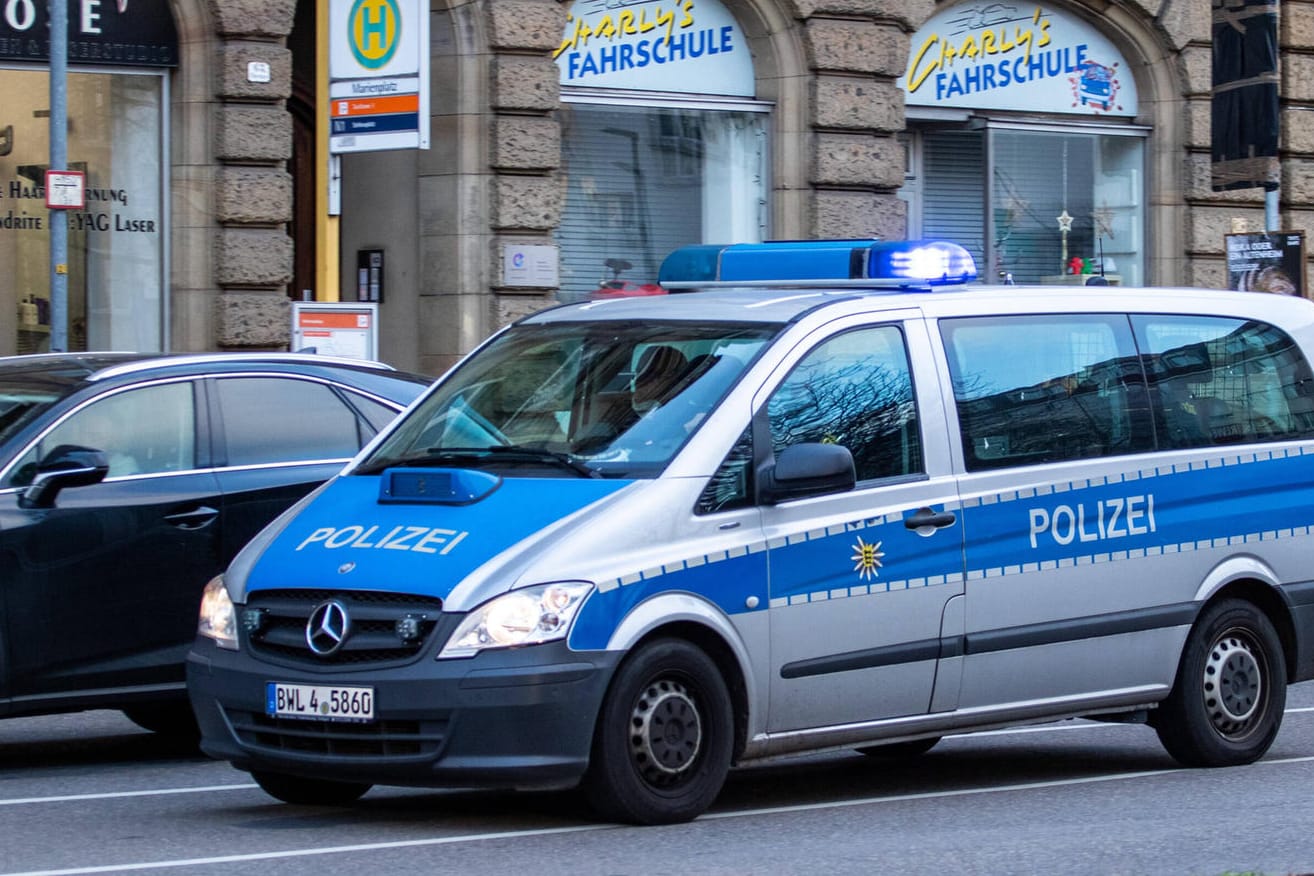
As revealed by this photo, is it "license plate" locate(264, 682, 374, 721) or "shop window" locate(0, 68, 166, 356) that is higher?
"shop window" locate(0, 68, 166, 356)

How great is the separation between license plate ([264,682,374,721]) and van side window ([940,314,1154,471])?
2.40m

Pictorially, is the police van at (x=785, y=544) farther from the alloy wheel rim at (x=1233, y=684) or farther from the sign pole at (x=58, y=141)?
the sign pole at (x=58, y=141)

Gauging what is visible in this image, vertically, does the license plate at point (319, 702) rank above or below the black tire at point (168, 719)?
above

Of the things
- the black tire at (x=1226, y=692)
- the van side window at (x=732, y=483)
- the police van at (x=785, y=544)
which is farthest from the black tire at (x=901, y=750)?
the van side window at (x=732, y=483)

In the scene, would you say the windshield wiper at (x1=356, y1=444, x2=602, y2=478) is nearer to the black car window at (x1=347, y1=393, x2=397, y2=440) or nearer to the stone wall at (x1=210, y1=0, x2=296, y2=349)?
the black car window at (x1=347, y1=393, x2=397, y2=440)

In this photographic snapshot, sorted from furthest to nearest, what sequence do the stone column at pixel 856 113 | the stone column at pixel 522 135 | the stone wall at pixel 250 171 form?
the stone column at pixel 856 113, the stone column at pixel 522 135, the stone wall at pixel 250 171

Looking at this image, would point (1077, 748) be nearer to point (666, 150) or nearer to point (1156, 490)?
point (1156, 490)

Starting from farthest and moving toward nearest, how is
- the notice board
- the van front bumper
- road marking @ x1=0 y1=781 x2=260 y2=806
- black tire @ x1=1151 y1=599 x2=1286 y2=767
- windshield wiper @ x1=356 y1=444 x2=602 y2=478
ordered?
1. the notice board
2. black tire @ x1=1151 y1=599 x2=1286 y2=767
3. road marking @ x1=0 y1=781 x2=260 y2=806
4. windshield wiper @ x1=356 y1=444 x2=602 y2=478
5. the van front bumper

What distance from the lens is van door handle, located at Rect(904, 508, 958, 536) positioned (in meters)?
7.55

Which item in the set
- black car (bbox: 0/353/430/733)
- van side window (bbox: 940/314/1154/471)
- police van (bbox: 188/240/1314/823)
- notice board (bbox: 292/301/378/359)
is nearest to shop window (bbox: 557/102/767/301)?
notice board (bbox: 292/301/378/359)

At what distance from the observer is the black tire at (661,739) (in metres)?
6.69

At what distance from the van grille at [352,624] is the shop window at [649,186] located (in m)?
11.9

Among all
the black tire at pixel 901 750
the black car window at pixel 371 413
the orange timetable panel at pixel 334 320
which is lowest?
the black tire at pixel 901 750

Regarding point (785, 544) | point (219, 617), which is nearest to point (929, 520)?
point (785, 544)
